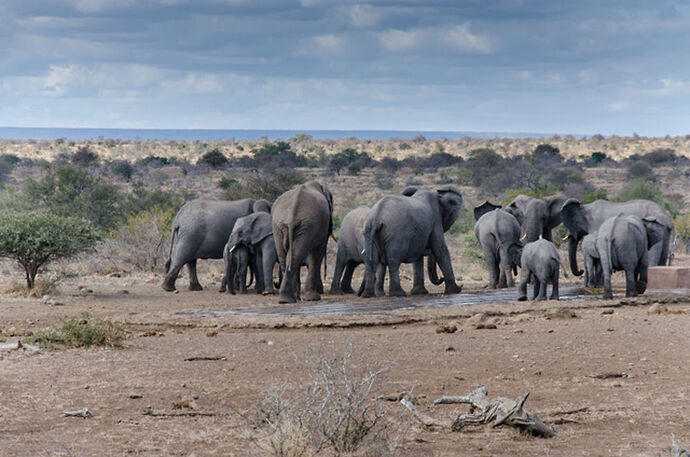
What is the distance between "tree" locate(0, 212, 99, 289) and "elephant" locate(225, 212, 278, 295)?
2661 mm

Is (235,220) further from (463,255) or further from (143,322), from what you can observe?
(463,255)

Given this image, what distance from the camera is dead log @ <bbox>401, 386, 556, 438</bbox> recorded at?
7344 mm

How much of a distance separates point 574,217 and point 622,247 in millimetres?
4021

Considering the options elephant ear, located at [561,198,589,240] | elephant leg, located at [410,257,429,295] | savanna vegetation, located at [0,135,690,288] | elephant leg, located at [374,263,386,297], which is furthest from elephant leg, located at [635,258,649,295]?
savanna vegetation, located at [0,135,690,288]

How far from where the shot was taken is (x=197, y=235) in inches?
734

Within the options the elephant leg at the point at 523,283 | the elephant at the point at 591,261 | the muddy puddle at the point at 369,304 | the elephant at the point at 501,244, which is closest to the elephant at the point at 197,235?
the muddy puddle at the point at 369,304

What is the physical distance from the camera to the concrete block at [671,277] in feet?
58.8

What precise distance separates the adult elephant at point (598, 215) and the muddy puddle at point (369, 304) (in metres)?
2.62

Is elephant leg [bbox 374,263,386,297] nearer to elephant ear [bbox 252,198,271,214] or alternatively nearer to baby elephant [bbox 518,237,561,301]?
baby elephant [bbox 518,237,561,301]

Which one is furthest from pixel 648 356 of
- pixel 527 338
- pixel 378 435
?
pixel 378 435

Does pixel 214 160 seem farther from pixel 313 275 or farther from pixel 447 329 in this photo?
pixel 447 329

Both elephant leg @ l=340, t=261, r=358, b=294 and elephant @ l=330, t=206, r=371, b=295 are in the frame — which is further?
elephant leg @ l=340, t=261, r=358, b=294

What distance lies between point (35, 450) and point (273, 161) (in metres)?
52.1

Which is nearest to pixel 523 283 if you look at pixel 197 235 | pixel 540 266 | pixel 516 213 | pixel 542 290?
pixel 542 290
